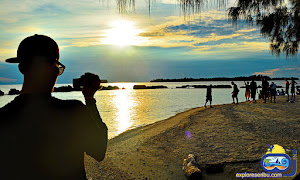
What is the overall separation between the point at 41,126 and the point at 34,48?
0.50 metres

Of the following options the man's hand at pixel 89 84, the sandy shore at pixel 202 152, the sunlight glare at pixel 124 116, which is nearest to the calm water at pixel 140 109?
the sunlight glare at pixel 124 116

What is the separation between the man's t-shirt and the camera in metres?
1.32

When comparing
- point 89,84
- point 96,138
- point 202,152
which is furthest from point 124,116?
point 96,138

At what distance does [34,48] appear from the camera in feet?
4.56

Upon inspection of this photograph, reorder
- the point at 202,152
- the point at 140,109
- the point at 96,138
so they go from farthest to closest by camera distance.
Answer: the point at 140,109
the point at 202,152
the point at 96,138

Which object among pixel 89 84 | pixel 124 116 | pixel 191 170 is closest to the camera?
pixel 89 84

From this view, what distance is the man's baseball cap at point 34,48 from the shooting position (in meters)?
1.39

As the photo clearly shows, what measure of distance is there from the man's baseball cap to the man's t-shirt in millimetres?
262

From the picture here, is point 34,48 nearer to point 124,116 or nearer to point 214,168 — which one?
point 214,168

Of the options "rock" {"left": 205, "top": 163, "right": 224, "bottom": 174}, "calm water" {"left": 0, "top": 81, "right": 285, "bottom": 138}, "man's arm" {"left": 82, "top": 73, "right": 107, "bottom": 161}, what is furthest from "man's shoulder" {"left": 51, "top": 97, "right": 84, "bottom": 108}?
"calm water" {"left": 0, "top": 81, "right": 285, "bottom": 138}

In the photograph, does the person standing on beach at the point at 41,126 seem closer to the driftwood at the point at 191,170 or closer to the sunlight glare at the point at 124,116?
the driftwood at the point at 191,170

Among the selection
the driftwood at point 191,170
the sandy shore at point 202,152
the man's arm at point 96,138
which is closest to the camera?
the man's arm at point 96,138

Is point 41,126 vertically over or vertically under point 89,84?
under

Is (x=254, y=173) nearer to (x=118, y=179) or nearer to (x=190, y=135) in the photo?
(x=118, y=179)
